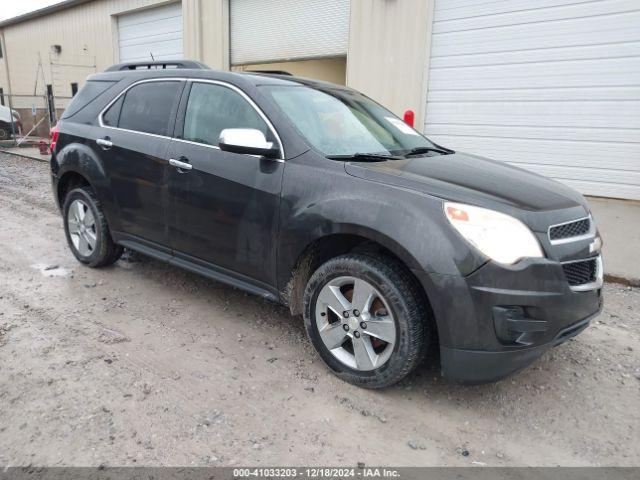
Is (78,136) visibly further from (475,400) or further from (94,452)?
(475,400)

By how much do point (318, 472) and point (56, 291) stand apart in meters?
2.96

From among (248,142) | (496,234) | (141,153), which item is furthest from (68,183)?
(496,234)

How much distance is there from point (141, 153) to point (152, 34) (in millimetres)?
12532

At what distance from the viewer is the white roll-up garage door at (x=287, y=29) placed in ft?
33.8

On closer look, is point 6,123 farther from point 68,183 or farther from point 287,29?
point 68,183

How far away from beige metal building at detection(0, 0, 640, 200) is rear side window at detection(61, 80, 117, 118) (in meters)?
5.89

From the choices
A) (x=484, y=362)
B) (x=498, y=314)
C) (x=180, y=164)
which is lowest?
(x=484, y=362)

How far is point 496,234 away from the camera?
245cm

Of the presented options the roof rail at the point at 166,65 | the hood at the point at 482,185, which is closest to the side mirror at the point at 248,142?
the hood at the point at 482,185

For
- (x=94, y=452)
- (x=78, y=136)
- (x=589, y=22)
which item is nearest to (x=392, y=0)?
(x=589, y=22)

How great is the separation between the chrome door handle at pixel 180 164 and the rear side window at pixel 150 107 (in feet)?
0.95

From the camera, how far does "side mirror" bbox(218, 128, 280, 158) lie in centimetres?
303

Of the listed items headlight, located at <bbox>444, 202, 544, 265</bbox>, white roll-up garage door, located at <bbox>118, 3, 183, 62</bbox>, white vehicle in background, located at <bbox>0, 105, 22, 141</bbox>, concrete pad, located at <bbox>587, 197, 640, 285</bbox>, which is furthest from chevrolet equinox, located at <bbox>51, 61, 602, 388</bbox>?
white vehicle in background, located at <bbox>0, 105, 22, 141</bbox>

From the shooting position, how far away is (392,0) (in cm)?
906
